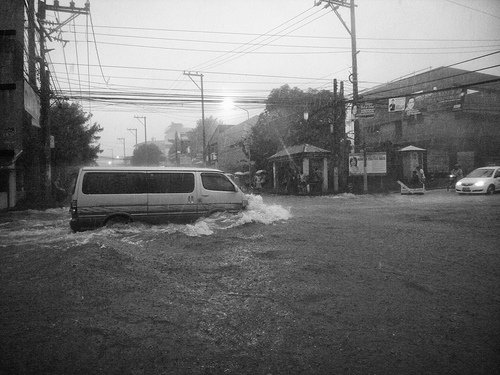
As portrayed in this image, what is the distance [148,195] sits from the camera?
8.62 meters

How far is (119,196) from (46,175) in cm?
978

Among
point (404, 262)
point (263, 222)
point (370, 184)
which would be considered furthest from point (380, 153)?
point (404, 262)

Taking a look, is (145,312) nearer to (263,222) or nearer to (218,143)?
(263,222)

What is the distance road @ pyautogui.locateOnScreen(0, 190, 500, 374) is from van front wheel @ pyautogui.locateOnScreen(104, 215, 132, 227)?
0.73 ft

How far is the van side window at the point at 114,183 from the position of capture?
8.10 m

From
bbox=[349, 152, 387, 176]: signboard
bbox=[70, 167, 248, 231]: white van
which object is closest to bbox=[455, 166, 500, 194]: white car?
bbox=[349, 152, 387, 176]: signboard

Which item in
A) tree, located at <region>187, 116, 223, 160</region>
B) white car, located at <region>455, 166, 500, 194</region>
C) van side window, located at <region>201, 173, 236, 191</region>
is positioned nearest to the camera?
van side window, located at <region>201, 173, 236, 191</region>

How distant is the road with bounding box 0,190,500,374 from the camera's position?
117 inches

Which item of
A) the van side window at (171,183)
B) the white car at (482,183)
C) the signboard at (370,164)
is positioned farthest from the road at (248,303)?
the signboard at (370,164)

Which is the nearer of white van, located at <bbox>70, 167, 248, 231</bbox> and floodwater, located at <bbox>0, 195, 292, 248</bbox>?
floodwater, located at <bbox>0, 195, 292, 248</bbox>

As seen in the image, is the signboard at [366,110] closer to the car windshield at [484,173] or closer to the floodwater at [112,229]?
the car windshield at [484,173]

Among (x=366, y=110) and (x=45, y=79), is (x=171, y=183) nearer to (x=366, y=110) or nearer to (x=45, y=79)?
(x=45, y=79)

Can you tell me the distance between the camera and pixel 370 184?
23141 mm

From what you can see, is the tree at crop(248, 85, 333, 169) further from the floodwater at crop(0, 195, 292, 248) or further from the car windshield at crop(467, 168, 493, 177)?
the floodwater at crop(0, 195, 292, 248)
